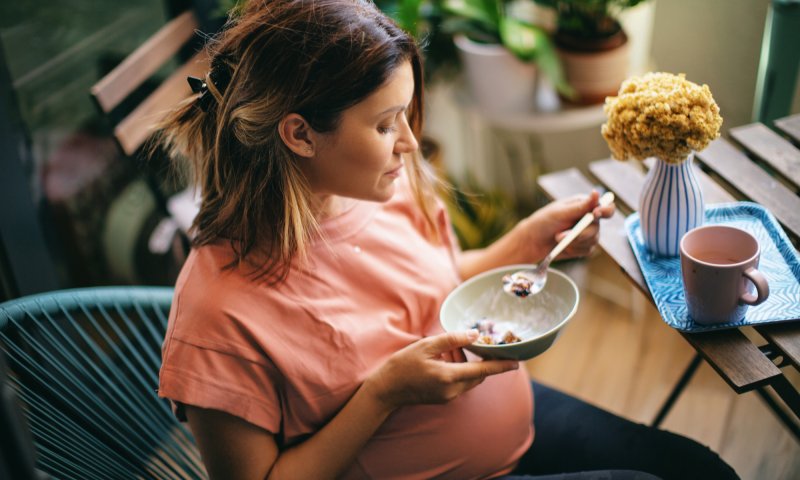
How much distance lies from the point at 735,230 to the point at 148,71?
1321mm

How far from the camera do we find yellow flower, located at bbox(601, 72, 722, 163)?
0.92 meters

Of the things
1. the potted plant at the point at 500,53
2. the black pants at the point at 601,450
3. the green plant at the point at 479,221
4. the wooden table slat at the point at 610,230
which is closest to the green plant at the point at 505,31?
the potted plant at the point at 500,53

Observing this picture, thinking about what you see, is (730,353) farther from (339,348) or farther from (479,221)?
(479,221)

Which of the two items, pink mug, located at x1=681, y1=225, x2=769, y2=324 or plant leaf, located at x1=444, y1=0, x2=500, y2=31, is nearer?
pink mug, located at x1=681, y1=225, x2=769, y2=324

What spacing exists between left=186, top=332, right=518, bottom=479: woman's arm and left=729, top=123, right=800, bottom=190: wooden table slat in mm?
579

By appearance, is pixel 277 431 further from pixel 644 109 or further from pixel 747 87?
pixel 747 87

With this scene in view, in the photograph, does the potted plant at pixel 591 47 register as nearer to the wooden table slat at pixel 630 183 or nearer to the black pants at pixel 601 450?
the wooden table slat at pixel 630 183

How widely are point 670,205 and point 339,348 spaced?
54 centimetres

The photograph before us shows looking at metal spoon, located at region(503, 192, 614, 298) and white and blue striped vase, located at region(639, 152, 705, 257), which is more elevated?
white and blue striped vase, located at region(639, 152, 705, 257)

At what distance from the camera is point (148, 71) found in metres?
1.62

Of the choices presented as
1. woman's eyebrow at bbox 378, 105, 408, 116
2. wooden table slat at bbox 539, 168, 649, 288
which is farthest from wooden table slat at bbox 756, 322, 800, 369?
woman's eyebrow at bbox 378, 105, 408, 116

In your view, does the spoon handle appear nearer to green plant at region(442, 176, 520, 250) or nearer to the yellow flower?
the yellow flower

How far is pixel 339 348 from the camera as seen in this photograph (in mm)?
1018

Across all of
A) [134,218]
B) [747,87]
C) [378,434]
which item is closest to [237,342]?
[378,434]
